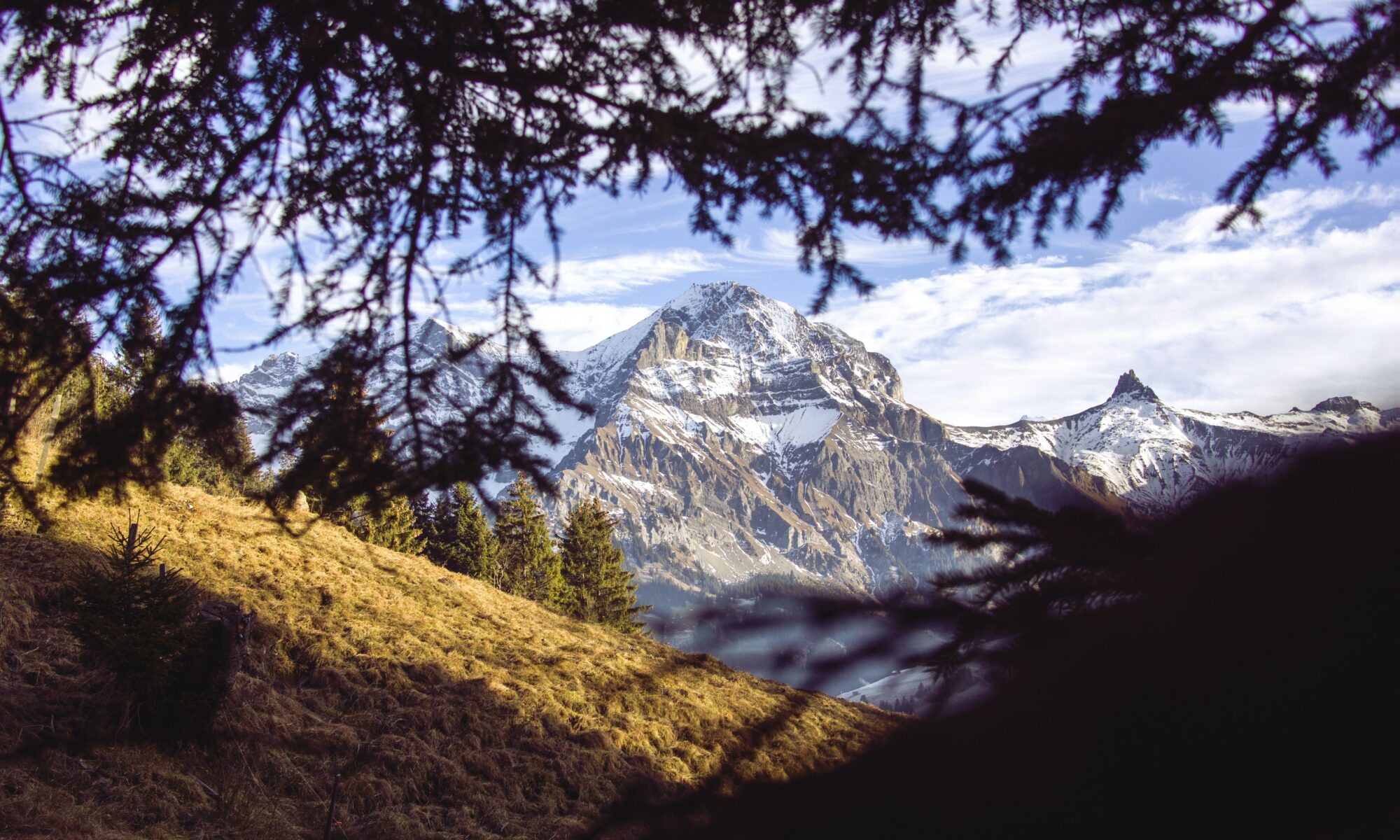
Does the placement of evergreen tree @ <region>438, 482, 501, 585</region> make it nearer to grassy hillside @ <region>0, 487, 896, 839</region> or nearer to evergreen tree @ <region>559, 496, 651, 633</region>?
evergreen tree @ <region>559, 496, 651, 633</region>

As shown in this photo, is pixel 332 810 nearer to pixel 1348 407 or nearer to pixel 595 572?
pixel 1348 407

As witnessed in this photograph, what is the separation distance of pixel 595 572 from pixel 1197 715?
28.2 meters

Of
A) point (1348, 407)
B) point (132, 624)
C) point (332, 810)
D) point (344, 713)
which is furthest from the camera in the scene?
point (344, 713)

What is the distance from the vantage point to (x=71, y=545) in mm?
10305

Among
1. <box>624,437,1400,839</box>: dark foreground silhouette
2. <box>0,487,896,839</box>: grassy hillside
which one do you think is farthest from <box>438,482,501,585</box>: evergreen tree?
<box>624,437,1400,839</box>: dark foreground silhouette

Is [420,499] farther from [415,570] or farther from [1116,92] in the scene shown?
[415,570]

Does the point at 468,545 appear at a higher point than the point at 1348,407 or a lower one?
lower

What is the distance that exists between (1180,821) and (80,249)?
4118 millimetres

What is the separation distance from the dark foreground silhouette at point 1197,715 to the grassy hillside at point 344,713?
1.44 feet

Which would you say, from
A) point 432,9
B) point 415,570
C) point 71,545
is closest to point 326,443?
point 432,9

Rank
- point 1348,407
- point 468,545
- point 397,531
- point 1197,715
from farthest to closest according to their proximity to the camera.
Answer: point 468,545 < point 397,531 < point 1348,407 < point 1197,715

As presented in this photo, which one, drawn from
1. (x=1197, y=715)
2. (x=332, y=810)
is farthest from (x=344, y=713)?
(x=1197, y=715)

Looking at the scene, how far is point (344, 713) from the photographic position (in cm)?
904

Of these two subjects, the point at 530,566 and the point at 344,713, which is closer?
the point at 344,713
